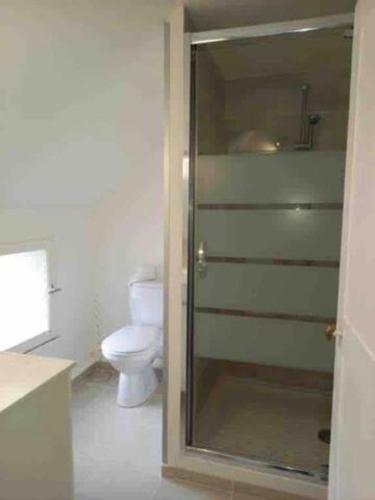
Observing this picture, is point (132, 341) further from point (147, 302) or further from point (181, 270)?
point (181, 270)

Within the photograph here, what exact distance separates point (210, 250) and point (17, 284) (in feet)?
4.03

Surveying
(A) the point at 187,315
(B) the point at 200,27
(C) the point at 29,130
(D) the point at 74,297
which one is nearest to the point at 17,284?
(D) the point at 74,297

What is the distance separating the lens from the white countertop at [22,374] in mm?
996

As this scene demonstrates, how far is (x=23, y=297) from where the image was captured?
2395mm

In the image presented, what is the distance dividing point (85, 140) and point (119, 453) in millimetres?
1826

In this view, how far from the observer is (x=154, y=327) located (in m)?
2.73

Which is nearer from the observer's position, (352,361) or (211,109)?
(352,361)

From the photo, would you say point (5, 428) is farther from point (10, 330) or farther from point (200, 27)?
point (200, 27)

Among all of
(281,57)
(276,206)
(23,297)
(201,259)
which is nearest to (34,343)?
(23,297)

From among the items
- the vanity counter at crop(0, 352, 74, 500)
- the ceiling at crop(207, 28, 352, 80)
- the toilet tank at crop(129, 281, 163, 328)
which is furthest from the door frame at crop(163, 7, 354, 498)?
the toilet tank at crop(129, 281, 163, 328)

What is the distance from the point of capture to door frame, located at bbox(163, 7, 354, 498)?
1.65 metres

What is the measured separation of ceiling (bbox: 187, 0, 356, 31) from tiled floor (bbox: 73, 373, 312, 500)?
2211 millimetres

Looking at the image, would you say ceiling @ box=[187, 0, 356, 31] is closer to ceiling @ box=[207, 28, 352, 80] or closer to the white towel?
ceiling @ box=[207, 28, 352, 80]

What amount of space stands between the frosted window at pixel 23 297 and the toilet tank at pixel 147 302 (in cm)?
62
